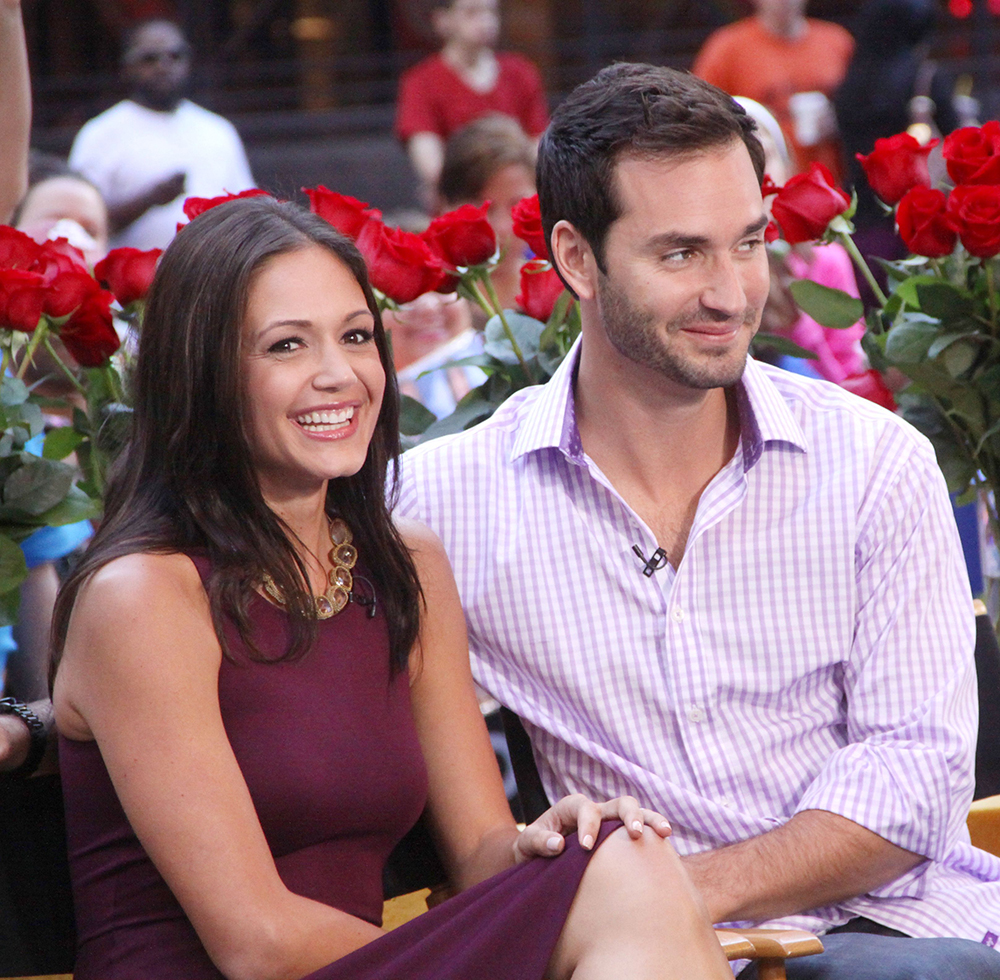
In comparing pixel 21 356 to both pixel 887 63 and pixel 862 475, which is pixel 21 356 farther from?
pixel 887 63

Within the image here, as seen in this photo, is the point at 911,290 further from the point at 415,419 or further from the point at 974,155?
the point at 415,419

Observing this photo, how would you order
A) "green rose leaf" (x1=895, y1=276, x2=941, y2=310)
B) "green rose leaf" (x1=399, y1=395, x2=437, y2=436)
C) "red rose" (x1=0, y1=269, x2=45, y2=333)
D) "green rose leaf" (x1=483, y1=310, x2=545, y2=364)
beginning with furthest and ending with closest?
1. "green rose leaf" (x1=399, y1=395, x2=437, y2=436)
2. "green rose leaf" (x1=483, y1=310, x2=545, y2=364)
3. "green rose leaf" (x1=895, y1=276, x2=941, y2=310)
4. "red rose" (x1=0, y1=269, x2=45, y2=333)

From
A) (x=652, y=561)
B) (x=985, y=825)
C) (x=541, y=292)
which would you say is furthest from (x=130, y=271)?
(x=985, y=825)

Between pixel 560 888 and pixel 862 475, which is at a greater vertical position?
pixel 862 475

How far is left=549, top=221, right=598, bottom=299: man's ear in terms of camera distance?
91.6 inches

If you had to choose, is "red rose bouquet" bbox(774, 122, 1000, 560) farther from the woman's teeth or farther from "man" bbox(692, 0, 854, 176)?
"man" bbox(692, 0, 854, 176)

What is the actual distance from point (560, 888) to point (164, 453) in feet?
2.47

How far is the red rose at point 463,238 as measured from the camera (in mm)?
2570

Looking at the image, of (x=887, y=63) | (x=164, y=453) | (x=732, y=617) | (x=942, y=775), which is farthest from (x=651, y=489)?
(x=887, y=63)

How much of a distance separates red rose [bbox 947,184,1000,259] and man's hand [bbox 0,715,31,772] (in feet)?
5.29

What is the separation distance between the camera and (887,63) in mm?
5691

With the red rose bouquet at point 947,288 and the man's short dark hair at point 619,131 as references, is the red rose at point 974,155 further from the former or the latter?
the man's short dark hair at point 619,131

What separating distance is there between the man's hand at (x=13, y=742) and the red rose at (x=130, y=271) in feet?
2.56

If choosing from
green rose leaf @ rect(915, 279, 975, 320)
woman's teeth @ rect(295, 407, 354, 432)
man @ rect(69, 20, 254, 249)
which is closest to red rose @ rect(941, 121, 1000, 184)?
green rose leaf @ rect(915, 279, 975, 320)
